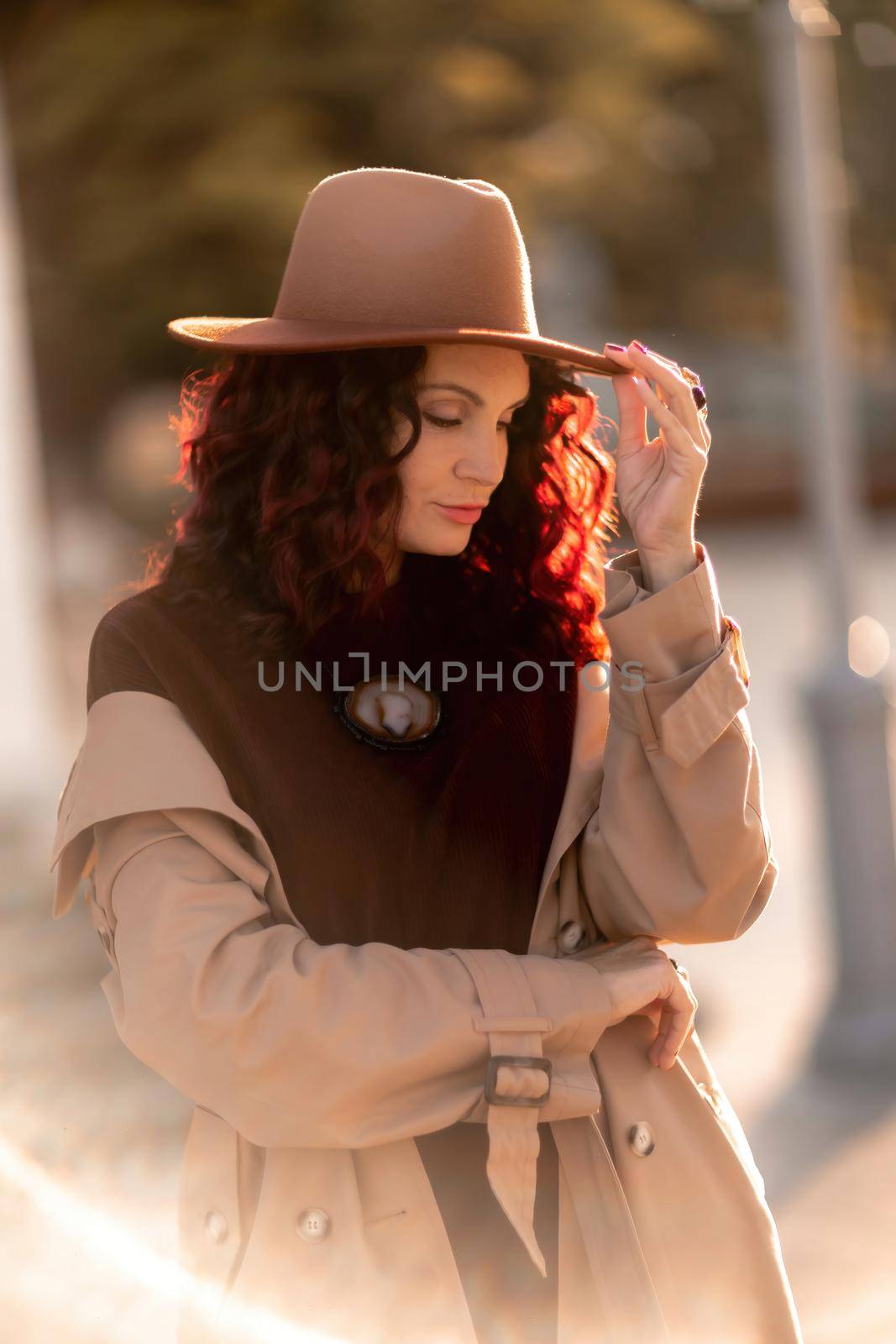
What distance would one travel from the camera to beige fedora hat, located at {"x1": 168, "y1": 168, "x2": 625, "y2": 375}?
4.64 feet

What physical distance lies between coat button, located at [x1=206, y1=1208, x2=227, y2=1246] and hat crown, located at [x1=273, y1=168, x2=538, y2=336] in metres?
0.86

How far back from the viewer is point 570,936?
150 centimetres

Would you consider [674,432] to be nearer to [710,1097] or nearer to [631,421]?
[631,421]

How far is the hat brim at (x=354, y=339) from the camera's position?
137 centimetres

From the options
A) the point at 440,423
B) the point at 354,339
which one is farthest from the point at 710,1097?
the point at 354,339

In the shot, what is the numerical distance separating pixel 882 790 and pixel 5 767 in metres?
3.52

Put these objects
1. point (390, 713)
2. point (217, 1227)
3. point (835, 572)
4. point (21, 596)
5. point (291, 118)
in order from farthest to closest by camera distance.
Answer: point (21, 596), point (291, 118), point (835, 572), point (390, 713), point (217, 1227)

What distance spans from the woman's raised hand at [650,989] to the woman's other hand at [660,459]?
380mm

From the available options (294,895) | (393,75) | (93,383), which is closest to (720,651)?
(294,895)

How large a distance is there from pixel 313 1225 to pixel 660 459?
0.79 metres

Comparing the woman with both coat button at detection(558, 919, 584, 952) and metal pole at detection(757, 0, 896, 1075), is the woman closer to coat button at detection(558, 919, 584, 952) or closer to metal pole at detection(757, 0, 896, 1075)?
coat button at detection(558, 919, 584, 952)

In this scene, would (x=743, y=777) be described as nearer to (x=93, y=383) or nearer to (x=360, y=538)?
(x=360, y=538)

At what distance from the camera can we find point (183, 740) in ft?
4.48

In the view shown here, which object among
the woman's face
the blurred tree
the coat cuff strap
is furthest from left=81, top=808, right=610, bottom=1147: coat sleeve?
the blurred tree
